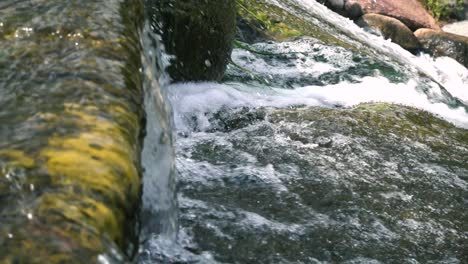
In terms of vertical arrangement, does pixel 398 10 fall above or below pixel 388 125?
below

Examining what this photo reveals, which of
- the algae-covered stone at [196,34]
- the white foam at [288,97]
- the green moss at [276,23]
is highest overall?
the algae-covered stone at [196,34]

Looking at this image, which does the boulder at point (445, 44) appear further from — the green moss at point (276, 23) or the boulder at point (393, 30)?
the green moss at point (276, 23)

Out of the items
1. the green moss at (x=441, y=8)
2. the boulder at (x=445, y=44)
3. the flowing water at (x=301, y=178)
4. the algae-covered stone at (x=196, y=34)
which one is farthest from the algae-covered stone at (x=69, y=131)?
the green moss at (x=441, y=8)

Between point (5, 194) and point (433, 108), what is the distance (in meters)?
5.23

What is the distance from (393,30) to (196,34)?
707 centimetres

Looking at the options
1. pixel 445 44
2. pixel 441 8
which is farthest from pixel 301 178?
pixel 441 8

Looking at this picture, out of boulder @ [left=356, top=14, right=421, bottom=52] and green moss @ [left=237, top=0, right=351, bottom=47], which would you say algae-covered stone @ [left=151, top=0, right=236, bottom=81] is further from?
boulder @ [left=356, top=14, right=421, bottom=52]

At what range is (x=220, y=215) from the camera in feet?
9.43

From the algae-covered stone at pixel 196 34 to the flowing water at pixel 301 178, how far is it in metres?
0.14

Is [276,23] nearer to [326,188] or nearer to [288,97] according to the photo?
[288,97]

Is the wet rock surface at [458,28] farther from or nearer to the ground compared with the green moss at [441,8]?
nearer to the ground

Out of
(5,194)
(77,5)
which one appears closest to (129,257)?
(5,194)

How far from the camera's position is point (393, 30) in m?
11.0

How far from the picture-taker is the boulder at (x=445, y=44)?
11.0 meters
